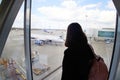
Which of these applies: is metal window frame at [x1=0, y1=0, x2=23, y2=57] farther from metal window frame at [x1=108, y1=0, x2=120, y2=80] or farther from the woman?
metal window frame at [x1=108, y1=0, x2=120, y2=80]

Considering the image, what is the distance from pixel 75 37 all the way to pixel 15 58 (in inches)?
58.4

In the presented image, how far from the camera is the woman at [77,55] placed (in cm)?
204

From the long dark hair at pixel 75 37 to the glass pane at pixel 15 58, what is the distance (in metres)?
1.19

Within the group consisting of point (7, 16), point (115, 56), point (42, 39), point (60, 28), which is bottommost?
point (115, 56)

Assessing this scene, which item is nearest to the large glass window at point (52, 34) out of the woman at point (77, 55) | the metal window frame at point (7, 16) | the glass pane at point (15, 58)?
the glass pane at point (15, 58)

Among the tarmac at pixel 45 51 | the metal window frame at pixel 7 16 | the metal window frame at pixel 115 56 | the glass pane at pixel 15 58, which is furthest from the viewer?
the glass pane at pixel 15 58

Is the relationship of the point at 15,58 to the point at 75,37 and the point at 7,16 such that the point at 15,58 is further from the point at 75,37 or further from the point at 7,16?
the point at 75,37

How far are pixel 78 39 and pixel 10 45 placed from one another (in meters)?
1.40

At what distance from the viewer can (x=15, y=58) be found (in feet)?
10.6

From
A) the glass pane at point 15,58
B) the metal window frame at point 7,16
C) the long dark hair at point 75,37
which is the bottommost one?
the glass pane at point 15,58

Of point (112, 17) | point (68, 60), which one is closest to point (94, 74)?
point (68, 60)

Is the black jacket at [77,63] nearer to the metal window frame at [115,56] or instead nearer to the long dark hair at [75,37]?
the long dark hair at [75,37]

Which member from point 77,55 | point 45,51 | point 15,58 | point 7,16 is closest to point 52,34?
point 45,51

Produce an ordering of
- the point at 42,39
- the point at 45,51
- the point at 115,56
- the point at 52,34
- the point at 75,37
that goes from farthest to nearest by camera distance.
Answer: the point at 45,51 < the point at 42,39 < the point at 52,34 < the point at 115,56 < the point at 75,37
